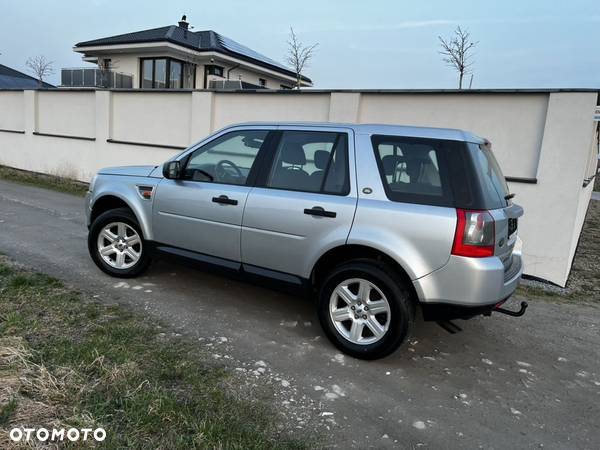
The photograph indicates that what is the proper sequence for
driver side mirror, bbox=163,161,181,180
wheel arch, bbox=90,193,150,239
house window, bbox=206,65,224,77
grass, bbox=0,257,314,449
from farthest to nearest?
1. house window, bbox=206,65,224,77
2. wheel arch, bbox=90,193,150,239
3. driver side mirror, bbox=163,161,181,180
4. grass, bbox=0,257,314,449

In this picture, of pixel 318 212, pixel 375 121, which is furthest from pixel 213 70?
pixel 318 212

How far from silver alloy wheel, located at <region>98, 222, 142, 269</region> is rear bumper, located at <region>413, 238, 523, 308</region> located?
3.07 meters

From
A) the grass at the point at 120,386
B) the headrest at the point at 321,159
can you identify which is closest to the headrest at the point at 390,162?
the headrest at the point at 321,159

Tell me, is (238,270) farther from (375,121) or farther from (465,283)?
(375,121)

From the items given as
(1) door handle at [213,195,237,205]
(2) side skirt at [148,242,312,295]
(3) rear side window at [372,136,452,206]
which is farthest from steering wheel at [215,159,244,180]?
(3) rear side window at [372,136,452,206]

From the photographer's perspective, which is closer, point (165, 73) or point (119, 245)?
point (119, 245)

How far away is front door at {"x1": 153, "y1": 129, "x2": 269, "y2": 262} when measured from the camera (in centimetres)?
438

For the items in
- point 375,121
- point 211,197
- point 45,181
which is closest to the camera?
point 211,197

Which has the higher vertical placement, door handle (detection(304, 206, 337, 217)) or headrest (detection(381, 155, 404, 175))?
headrest (detection(381, 155, 404, 175))

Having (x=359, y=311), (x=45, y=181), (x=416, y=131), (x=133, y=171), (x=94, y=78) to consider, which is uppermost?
(x=94, y=78)

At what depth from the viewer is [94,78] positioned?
71.6ft

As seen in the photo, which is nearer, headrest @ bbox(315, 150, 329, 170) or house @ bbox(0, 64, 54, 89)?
headrest @ bbox(315, 150, 329, 170)

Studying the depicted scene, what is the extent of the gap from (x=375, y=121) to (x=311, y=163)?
442 centimetres

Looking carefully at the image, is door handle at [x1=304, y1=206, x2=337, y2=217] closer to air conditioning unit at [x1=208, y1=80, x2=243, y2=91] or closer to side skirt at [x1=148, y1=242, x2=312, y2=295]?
side skirt at [x1=148, y1=242, x2=312, y2=295]
